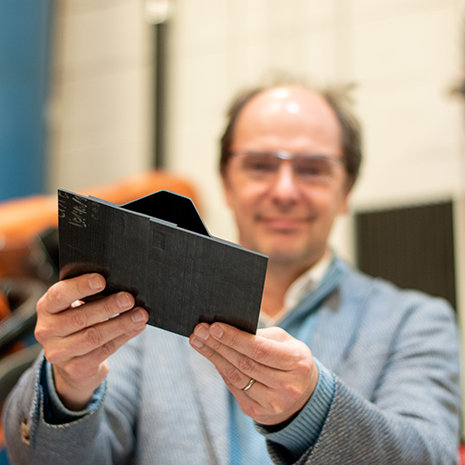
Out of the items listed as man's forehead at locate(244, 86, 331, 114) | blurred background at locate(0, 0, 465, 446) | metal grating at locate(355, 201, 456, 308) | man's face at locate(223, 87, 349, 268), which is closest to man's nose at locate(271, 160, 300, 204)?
man's face at locate(223, 87, 349, 268)

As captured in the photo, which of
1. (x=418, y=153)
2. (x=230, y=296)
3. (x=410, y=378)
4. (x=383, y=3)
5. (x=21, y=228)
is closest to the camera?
(x=230, y=296)

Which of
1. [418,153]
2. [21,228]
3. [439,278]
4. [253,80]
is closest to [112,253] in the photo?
[21,228]

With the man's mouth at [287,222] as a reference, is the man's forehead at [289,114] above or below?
above

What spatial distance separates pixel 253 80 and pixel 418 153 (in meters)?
0.90

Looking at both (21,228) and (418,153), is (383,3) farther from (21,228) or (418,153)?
(21,228)

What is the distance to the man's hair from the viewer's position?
1236mm

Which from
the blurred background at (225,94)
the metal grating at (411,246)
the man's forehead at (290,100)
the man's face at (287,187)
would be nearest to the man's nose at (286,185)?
the man's face at (287,187)

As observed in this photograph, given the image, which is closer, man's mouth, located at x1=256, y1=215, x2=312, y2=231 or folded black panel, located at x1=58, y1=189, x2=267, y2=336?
folded black panel, located at x1=58, y1=189, x2=267, y2=336

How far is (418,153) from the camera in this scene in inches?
94.8

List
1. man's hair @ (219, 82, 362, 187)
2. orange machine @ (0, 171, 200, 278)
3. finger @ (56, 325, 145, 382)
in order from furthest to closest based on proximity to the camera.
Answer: orange machine @ (0, 171, 200, 278)
man's hair @ (219, 82, 362, 187)
finger @ (56, 325, 145, 382)

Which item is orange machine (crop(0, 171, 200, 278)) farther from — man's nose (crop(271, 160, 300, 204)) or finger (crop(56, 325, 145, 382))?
finger (crop(56, 325, 145, 382))

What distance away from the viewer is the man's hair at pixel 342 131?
1.24m

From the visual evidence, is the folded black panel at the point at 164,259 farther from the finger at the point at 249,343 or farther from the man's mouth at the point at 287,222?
→ the man's mouth at the point at 287,222

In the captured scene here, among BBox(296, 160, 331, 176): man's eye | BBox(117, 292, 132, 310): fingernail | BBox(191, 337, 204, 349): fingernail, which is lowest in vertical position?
BBox(191, 337, 204, 349): fingernail
